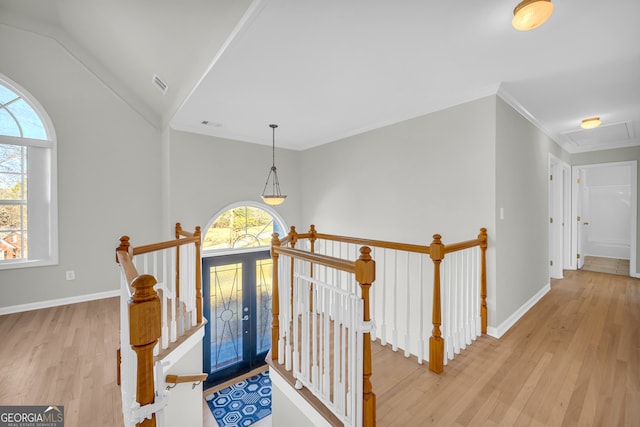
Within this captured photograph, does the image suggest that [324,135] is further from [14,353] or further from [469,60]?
[14,353]

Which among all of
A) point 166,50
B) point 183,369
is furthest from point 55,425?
point 166,50

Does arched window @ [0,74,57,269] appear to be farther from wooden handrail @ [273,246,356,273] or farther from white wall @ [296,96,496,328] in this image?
white wall @ [296,96,496,328]

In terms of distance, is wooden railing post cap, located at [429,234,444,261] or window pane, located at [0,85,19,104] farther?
window pane, located at [0,85,19,104]

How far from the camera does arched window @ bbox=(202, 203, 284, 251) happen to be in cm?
451

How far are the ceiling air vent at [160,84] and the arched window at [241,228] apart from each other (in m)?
1.87

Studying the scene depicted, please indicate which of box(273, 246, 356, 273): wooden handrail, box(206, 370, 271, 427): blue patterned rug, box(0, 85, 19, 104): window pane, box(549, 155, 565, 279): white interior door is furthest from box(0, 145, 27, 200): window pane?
box(549, 155, 565, 279): white interior door

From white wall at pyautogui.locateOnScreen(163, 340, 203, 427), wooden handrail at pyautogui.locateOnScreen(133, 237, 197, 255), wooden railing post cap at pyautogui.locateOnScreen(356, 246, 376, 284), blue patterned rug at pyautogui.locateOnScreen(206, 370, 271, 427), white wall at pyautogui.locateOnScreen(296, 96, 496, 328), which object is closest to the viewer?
wooden railing post cap at pyautogui.locateOnScreen(356, 246, 376, 284)

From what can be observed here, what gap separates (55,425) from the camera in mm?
1797

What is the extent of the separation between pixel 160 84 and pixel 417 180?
139 inches

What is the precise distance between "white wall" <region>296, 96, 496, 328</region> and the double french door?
1656mm

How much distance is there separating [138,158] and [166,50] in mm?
2054

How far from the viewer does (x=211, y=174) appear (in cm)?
423

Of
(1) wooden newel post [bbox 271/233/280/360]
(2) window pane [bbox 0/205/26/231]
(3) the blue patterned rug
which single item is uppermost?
(2) window pane [bbox 0/205/26/231]

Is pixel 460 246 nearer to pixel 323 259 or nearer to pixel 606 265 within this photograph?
pixel 323 259
